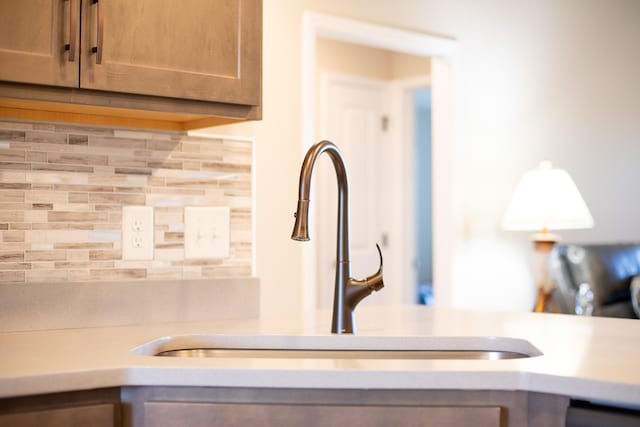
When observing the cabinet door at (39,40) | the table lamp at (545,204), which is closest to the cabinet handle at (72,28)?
the cabinet door at (39,40)

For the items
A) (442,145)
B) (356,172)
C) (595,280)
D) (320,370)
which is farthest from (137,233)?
(356,172)

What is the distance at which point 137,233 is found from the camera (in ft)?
6.75

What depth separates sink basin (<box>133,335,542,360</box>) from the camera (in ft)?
5.85

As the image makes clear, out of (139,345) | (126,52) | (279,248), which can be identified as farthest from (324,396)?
(279,248)

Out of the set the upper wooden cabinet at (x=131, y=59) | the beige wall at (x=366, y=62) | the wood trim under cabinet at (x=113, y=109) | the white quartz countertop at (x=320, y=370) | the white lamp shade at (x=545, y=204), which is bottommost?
the white quartz countertop at (x=320, y=370)

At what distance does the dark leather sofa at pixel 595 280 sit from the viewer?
15.0ft

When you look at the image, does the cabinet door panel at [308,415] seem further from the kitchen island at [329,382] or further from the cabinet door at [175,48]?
the cabinet door at [175,48]

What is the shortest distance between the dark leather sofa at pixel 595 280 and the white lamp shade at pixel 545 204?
0.26 metres

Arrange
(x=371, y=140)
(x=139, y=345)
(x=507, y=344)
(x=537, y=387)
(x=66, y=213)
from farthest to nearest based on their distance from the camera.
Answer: (x=371, y=140) < (x=66, y=213) < (x=507, y=344) < (x=139, y=345) < (x=537, y=387)

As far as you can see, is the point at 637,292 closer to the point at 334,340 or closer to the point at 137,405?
the point at 334,340

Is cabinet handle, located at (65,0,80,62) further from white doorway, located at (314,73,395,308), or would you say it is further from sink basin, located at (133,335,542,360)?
white doorway, located at (314,73,395,308)

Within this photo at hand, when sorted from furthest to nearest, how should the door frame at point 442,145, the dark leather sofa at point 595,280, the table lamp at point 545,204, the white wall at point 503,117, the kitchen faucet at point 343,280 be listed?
the dark leather sofa at point 595,280
the table lamp at point 545,204
the door frame at point 442,145
the white wall at point 503,117
the kitchen faucet at point 343,280

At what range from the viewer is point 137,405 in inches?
54.7

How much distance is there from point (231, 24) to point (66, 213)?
60cm
